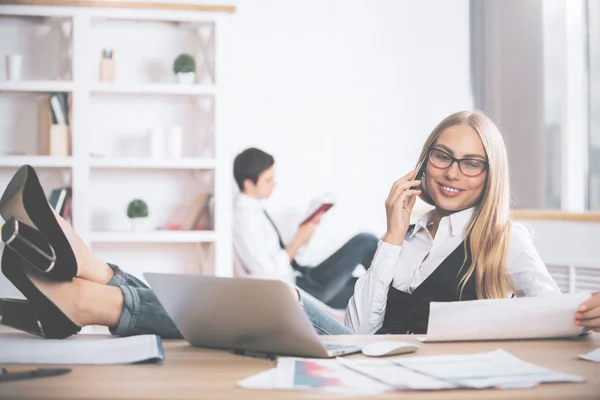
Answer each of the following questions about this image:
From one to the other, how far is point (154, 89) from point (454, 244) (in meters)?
2.51

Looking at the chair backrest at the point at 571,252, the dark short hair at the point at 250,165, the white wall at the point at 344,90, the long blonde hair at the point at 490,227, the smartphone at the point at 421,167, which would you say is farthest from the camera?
the white wall at the point at 344,90

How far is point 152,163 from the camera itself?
3.97 metres

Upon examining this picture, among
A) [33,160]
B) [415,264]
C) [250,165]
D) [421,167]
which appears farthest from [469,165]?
[33,160]

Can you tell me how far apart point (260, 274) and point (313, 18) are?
1692 millimetres

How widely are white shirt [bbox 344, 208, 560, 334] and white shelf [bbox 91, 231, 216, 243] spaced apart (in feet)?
7.12

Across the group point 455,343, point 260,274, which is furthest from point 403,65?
point 455,343

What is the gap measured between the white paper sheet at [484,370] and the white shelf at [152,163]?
2.95 metres

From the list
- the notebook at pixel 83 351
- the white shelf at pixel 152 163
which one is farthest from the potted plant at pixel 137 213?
the notebook at pixel 83 351

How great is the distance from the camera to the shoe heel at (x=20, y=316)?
1.32 metres

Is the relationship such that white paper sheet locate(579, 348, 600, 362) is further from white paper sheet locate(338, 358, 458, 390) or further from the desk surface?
white paper sheet locate(338, 358, 458, 390)

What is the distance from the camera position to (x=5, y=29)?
3998 mm

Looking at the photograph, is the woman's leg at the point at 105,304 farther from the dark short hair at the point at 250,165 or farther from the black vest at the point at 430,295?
the dark short hair at the point at 250,165

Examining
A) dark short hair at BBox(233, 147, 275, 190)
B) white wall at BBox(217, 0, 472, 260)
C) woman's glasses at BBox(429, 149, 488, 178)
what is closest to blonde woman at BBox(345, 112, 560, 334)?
woman's glasses at BBox(429, 149, 488, 178)

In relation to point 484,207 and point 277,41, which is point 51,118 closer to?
point 277,41
